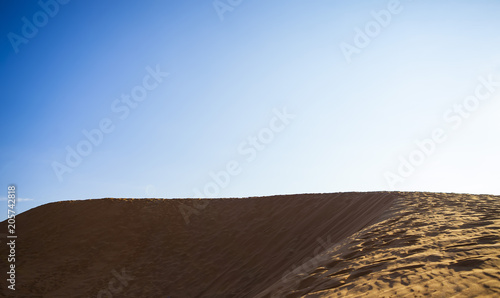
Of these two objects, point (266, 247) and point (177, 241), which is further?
point (177, 241)

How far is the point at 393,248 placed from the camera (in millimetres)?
6195

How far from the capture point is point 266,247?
13.8m

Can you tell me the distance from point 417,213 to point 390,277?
4.88 metres

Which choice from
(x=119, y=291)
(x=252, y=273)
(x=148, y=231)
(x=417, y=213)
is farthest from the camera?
(x=148, y=231)

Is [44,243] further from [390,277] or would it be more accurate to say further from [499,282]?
[499,282]

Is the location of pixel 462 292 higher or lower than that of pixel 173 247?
lower

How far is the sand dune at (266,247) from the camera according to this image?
495 centimetres

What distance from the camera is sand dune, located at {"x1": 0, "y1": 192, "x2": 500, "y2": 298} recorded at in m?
4.95

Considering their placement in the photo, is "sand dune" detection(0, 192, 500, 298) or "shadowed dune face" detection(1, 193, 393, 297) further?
"shadowed dune face" detection(1, 193, 393, 297)

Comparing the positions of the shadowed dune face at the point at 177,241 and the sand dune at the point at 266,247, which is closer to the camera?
the sand dune at the point at 266,247

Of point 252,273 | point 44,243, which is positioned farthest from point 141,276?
point 44,243

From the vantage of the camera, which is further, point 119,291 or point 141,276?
point 141,276

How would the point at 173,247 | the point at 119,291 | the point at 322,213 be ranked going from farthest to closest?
the point at 173,247 < the point at 322,213 < the point at 119,291

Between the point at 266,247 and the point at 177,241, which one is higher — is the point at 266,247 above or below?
below
